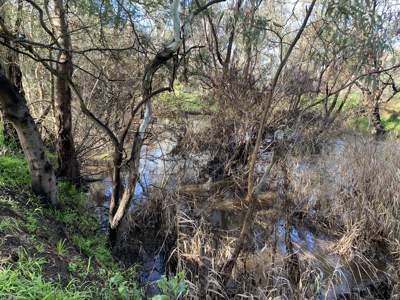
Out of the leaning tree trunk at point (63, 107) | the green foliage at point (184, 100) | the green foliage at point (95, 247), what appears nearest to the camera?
the green foliage at point (95, 247)

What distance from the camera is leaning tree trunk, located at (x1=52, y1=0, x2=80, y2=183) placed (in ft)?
17.8

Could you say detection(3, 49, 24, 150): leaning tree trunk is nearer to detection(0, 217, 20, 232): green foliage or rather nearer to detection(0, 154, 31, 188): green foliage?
detection(0, 154, 31, 188): green foliage

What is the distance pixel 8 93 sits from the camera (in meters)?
4.04

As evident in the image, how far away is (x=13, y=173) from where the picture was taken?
→ 17.0ft

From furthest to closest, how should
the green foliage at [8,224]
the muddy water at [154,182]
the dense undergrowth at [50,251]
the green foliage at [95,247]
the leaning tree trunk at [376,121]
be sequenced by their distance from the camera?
1. the leaning tree trunk at [376,121]
2. the muddy water at [154,182]
3. the green foliage at [95,247]
4. the green foliage at [8,224]
5. the dense undergrowth at [50,251]

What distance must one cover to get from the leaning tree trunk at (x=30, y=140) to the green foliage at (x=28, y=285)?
1.89 meters

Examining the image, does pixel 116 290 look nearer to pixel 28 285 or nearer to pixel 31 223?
pixel 28 285

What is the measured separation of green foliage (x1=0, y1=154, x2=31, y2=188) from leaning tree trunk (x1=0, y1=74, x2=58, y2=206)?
34 centimetres

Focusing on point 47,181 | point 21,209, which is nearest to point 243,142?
point 47,181

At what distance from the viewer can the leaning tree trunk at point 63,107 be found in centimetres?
543

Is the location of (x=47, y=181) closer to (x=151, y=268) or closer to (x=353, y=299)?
(x=151, y=268)

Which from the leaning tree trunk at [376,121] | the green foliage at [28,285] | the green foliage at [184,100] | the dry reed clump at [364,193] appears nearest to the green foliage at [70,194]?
the green foliage at [28,285]

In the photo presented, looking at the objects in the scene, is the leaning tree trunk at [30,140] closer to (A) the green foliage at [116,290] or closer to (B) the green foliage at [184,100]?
(A) the green foliage at [116,290]

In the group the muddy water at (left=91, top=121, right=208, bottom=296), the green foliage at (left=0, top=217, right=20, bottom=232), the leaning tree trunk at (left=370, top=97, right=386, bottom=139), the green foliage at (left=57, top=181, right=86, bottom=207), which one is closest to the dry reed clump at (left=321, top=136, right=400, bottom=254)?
the muddy water at (left=91, top=121, right=208, bottom=296)
